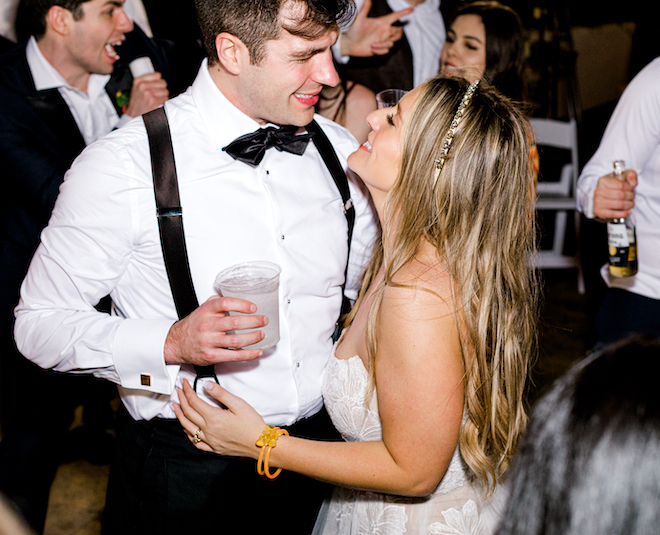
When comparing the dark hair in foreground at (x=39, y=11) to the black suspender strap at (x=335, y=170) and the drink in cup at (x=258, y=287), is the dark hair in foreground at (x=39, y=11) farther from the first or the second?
the drink in cup at (x=258, y=287)

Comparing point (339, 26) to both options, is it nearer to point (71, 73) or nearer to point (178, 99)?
point (178, 99)

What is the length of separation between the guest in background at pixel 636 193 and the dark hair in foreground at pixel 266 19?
4.13 ft

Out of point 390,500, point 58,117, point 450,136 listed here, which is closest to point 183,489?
point 390,500

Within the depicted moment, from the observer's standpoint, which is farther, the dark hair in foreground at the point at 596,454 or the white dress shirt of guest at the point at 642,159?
the white dress shirt of guest at the point at 642,159

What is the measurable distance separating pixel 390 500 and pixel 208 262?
0.76m

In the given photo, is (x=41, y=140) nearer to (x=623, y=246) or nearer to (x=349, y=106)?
(x=349, y=106)

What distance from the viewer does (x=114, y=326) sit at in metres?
1.36

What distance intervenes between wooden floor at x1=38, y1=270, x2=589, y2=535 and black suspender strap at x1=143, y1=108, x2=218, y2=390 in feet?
2.92

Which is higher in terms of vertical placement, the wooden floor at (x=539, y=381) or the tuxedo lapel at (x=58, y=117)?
the tuxedo lapel at (x=58, y=117)

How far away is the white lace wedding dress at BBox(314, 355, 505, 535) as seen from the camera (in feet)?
4.72

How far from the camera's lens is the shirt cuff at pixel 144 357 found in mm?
1339

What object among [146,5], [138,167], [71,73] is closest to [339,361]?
[138,167]

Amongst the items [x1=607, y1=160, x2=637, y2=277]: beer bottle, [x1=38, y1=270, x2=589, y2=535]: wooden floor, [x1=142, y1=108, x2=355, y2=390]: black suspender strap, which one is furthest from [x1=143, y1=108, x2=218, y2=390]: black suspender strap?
[x1=607, y1=160, x2=637, y2=277]: beer bottle

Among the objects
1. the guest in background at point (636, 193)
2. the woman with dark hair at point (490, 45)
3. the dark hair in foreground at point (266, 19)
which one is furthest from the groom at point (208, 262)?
the woman with dark hair at point (490, 45)
